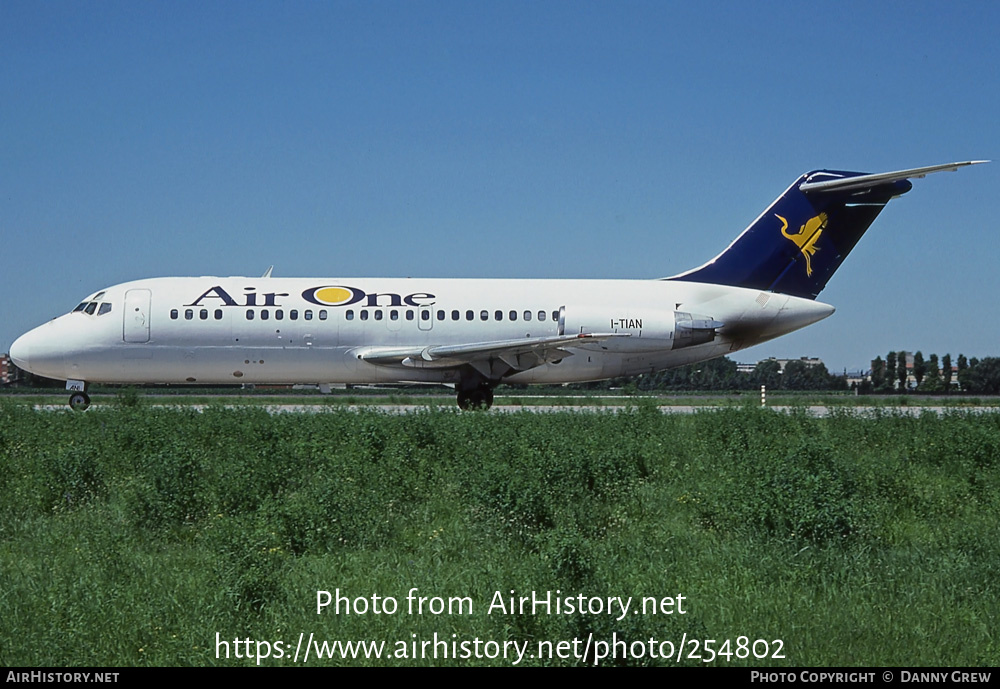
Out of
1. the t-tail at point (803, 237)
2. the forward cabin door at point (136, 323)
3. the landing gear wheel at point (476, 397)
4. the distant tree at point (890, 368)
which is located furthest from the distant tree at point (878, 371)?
the forward cabin door at point (136, 323)

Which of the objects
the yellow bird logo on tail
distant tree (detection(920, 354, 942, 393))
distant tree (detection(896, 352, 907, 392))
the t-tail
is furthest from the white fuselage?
distant tree (detection(896, 352, 907, 392))

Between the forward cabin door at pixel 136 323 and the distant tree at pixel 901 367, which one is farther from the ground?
the forward cabin door at pixel 136 323

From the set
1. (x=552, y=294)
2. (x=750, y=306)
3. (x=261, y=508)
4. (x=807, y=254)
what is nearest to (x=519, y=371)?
(x=552, y=294)

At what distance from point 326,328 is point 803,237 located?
12.2 m

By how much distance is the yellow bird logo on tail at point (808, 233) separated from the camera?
2453 centimetres

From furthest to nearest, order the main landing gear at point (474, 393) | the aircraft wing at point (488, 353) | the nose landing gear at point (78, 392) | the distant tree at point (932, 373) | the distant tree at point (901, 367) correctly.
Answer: the distant tree at point (901, 367) < the distant tree at point (932, 373) < the main landing gear at point (474, 393) < the nose landing gear at point (78, 392) < the aircraft wing at point (488, 353)

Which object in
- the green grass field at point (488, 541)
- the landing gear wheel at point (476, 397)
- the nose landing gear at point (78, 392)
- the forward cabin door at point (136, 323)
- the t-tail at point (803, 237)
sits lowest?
the green grass field at point (488, 541)

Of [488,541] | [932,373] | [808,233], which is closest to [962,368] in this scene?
[932,373]

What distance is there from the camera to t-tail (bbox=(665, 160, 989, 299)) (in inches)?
964

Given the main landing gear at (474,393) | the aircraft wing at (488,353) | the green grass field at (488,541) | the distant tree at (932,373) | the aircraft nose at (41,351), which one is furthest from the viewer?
the distant tree at (932,373)

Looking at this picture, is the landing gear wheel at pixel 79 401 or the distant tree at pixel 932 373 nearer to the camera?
the landing gear wheel at pixel 79 401

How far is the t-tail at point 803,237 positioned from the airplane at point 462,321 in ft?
0.11

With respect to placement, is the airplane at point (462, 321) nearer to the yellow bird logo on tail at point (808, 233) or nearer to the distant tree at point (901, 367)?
the yellow bird logo on tail at point (808, 233)
